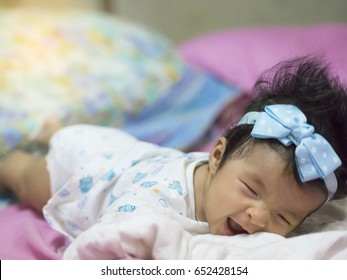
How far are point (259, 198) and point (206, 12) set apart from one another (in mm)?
1972

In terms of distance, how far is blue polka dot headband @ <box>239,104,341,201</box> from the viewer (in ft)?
3.09

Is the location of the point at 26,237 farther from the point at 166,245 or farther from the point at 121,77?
the point at 121,77

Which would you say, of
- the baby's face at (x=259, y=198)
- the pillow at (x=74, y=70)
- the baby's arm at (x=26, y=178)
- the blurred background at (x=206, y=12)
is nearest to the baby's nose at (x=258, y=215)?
the baby's face at (x=259, y=198)

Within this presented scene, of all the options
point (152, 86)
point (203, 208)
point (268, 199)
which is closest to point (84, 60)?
point (152, 86)

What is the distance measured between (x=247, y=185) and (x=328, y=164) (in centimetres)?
16

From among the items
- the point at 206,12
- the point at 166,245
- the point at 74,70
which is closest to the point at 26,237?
the point at 166,245

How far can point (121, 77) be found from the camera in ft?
6.42

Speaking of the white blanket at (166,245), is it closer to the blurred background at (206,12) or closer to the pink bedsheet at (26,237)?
the pink bedsheet at (26,237)

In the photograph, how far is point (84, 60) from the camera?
77.5 inches

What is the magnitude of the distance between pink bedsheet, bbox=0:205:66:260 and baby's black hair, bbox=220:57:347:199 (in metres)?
0.47

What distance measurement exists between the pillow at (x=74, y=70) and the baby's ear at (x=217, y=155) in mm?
712

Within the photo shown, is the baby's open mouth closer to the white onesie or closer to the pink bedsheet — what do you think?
the white onesie
